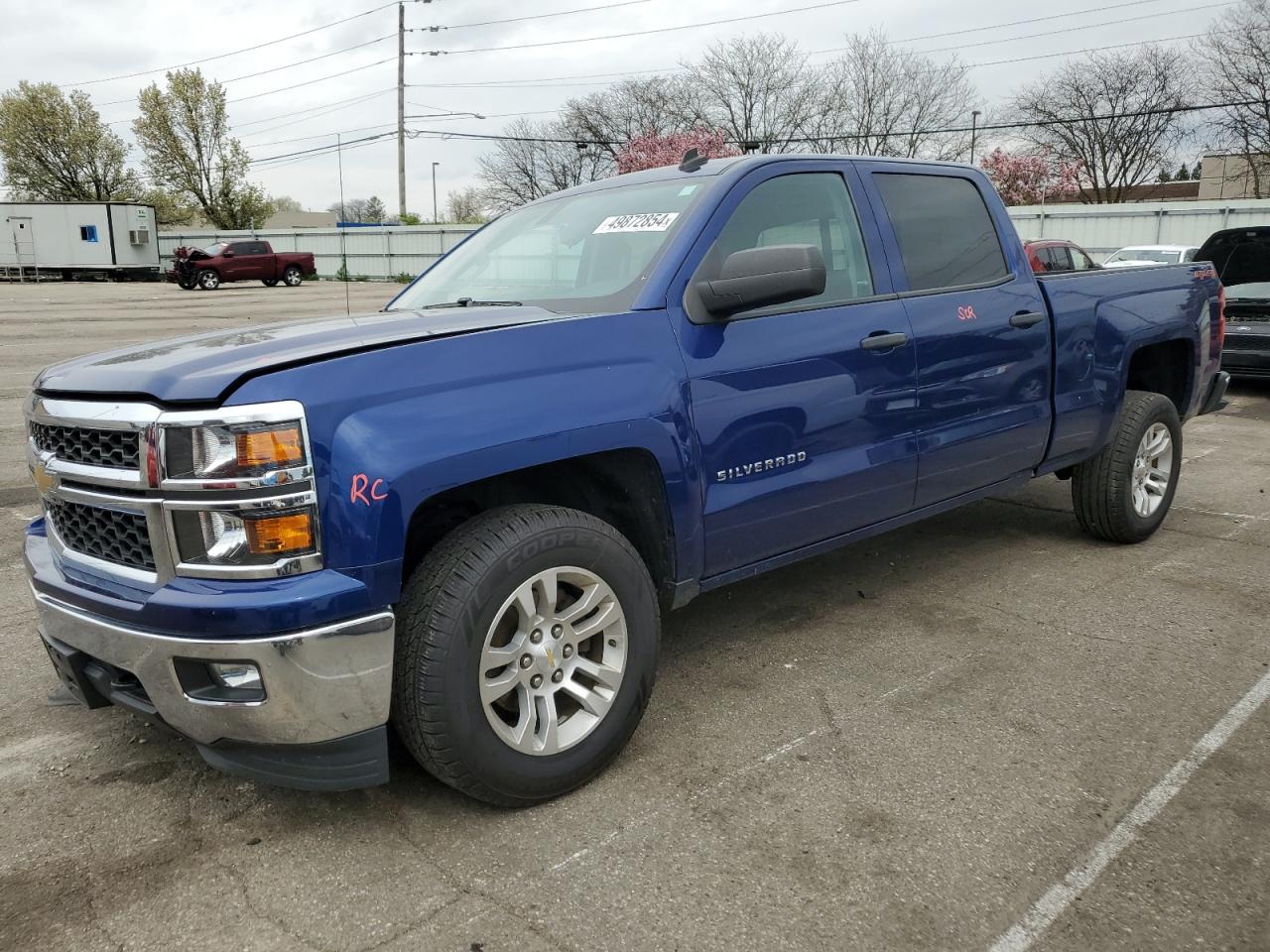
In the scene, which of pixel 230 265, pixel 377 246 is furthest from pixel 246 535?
pixel 377 246

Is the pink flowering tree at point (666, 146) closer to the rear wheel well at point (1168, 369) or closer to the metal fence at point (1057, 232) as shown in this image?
the metal fence at point (1057, 232)

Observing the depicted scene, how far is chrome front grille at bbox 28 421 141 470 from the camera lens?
2.39m

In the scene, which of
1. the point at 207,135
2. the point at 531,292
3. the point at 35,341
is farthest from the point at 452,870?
the point at 207,135

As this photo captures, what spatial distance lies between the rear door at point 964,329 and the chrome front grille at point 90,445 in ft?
8.87

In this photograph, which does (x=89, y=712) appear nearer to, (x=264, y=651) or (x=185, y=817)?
(x=185, y=817)

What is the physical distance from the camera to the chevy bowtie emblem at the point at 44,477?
267cm

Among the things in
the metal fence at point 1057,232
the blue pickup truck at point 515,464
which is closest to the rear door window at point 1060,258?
the metal fence at point 1057,232

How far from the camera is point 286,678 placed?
2277 mm

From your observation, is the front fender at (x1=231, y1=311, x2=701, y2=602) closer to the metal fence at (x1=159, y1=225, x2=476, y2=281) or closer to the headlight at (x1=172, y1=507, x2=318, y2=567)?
the headlight at (x1=172, y1=507, x2=318, y2=567)

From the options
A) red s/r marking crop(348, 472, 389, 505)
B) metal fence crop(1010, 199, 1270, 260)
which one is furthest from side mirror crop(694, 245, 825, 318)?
metal fence crop(1010, 199, 1270, 260)

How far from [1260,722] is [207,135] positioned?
63262mm

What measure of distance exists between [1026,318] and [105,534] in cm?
363

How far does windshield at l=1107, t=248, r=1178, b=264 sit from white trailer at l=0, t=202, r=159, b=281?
37.2 metres

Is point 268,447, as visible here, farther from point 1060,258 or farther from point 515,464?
point 1060,258
